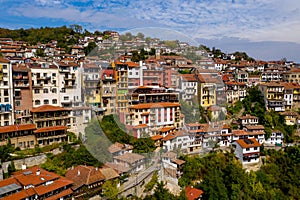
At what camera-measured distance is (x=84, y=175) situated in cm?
437

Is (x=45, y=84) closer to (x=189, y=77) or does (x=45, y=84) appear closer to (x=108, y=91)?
(x=108, y=91)

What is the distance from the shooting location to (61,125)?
6.02 meters

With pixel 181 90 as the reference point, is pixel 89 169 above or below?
below

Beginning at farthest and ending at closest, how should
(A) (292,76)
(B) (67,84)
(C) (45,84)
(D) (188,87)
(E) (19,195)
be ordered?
(A) (292,76) → (B) (67,84) → (C) (45,84) → (D) (188,87) → (E) (19,195)

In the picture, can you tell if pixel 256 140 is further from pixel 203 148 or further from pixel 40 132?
pixel 40 132

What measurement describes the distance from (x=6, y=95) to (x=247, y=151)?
5.77m

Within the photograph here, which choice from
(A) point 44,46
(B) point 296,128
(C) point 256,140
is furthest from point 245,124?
(A) point 44,46

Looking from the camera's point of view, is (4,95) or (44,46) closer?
(4,95)

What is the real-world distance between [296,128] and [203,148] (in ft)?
15.2

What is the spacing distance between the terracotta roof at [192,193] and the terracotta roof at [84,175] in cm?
173

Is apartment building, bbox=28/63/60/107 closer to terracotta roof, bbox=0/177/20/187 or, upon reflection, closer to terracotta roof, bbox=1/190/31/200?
terracotta roof, bbox=0/177/20/187

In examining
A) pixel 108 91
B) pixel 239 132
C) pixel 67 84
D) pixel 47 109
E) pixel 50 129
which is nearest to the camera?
pixel 108 91

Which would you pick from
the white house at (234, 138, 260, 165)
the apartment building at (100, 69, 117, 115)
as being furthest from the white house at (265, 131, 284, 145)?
the apartment building at (100, 69, 117, 115)

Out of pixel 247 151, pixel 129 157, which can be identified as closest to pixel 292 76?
pixel 247 151
